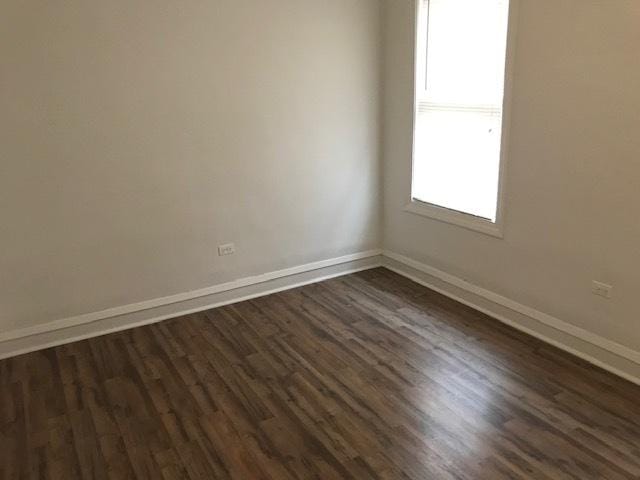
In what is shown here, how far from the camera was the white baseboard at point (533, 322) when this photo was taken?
2963 mm

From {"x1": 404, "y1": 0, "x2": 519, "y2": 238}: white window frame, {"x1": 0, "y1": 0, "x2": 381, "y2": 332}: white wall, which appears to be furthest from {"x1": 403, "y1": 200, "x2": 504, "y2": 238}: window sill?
{"x1": 0, "y1": 0, "x2": 381, "y2": 332}: white wall

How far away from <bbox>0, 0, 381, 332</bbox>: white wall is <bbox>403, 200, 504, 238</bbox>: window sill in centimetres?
56

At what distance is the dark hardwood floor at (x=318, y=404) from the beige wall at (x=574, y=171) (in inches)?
15.0

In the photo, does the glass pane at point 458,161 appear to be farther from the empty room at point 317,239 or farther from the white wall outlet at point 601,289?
the white wall outlet at point 601,289

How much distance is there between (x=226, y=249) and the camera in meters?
3.98

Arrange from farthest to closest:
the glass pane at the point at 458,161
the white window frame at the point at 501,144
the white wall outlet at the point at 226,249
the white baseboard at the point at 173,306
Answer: the white wall outlet at the point at 226,249
the glass pane at the point at 458,161
the white baseboard at the point at 173,306
the white window frame at the point at 501,144

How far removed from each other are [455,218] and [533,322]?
3.02 feet

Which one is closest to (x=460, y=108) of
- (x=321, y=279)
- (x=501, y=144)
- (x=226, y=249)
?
(x=501, y=144)

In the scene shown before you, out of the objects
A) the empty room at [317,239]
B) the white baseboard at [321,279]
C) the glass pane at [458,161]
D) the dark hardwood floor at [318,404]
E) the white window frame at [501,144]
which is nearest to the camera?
the dark hardwood floor at [318,404]

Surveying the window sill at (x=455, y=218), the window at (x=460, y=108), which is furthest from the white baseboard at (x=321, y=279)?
the window at (x=460, y=108)

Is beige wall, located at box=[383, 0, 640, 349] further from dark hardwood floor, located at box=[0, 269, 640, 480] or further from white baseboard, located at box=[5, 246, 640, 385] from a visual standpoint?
dark hardwood floor, located at box=[0, 269, 640, 480]

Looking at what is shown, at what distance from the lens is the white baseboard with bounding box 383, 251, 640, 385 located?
9.72 feet

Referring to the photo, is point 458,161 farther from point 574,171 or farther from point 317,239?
point 317,239

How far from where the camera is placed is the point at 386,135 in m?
4.48
